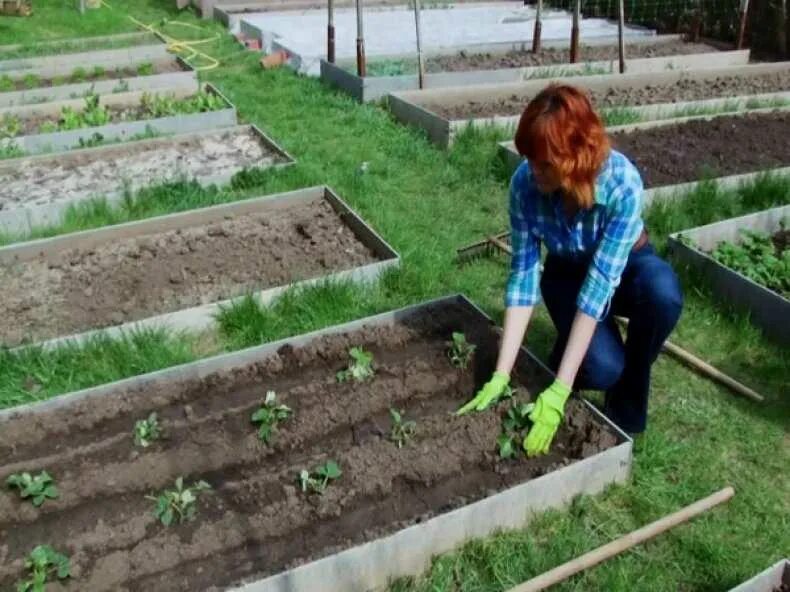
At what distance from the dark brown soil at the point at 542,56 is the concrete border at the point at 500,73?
0.39 m

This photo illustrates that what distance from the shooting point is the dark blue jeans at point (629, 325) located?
3062 mm

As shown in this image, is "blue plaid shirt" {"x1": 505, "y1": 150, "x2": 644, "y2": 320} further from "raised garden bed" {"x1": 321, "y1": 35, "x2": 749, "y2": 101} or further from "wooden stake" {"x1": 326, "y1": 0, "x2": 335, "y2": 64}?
"wooden stake" {"x1": 326, "y1": 0, "x2": 335, "y2": 64}

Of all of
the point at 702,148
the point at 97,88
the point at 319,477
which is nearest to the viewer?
the point at 319,477

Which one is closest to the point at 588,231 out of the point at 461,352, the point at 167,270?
the point at 461,352

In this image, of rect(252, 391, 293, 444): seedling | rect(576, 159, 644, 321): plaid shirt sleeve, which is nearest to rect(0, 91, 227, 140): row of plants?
rect(252, 391, 293, 444): seedling

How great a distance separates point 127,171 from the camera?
5848mm

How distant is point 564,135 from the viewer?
2.60m

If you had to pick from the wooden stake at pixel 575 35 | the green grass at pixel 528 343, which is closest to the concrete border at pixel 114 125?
the green grass at pixel 528 343

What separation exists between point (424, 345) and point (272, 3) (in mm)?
8946

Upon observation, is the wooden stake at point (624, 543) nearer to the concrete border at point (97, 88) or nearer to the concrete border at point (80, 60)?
the concrete border at point (97, 88)

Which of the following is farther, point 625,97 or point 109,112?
point 625,97

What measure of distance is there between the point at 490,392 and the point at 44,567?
1.67 meters

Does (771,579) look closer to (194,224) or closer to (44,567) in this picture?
(44,567)

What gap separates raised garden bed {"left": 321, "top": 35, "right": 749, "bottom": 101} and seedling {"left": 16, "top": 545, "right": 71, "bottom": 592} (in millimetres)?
5271
